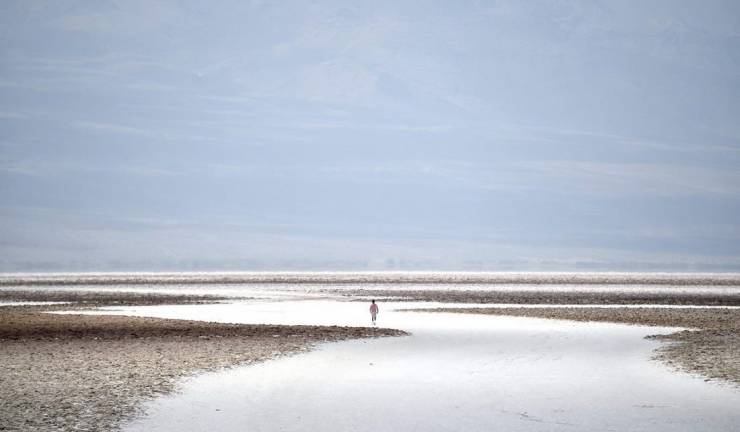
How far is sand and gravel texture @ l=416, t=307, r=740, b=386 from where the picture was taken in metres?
24.0

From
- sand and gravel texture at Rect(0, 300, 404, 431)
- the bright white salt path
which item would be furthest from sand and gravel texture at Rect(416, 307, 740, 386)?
sand and gravel texture at Rect(0, 300, 404, 431)

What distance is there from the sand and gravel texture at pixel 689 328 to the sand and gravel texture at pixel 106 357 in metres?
10.3

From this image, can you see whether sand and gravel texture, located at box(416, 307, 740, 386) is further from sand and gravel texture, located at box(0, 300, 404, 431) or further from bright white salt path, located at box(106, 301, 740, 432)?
sand and gravel texture, located at box(0, 300, 404, 431)

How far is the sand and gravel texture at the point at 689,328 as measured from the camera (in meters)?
24.0

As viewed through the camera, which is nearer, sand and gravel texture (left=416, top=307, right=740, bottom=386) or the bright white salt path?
the bright white salt path

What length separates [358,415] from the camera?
682 inches

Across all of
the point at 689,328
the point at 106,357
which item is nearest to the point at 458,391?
the point at 106,357

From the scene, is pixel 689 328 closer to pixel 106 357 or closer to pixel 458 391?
pixel 458 391

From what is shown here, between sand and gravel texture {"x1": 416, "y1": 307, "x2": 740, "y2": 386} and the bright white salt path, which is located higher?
sand and gravel texture {"x1": 416, "y1": 307, "x2": 740, "y2": 386}

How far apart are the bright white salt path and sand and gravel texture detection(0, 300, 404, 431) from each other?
3.16 ft

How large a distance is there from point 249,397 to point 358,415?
301 centimetres

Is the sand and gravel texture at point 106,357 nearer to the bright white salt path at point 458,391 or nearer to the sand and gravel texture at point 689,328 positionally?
the bright white salt path at point 458,391

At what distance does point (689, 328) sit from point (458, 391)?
1903 cm

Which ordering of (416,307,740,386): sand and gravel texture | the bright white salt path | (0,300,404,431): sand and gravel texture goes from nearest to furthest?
the bright white salt path
(0,300,404,431): sand and gravel texture
(416,307,740,386): sand and gravel texture
